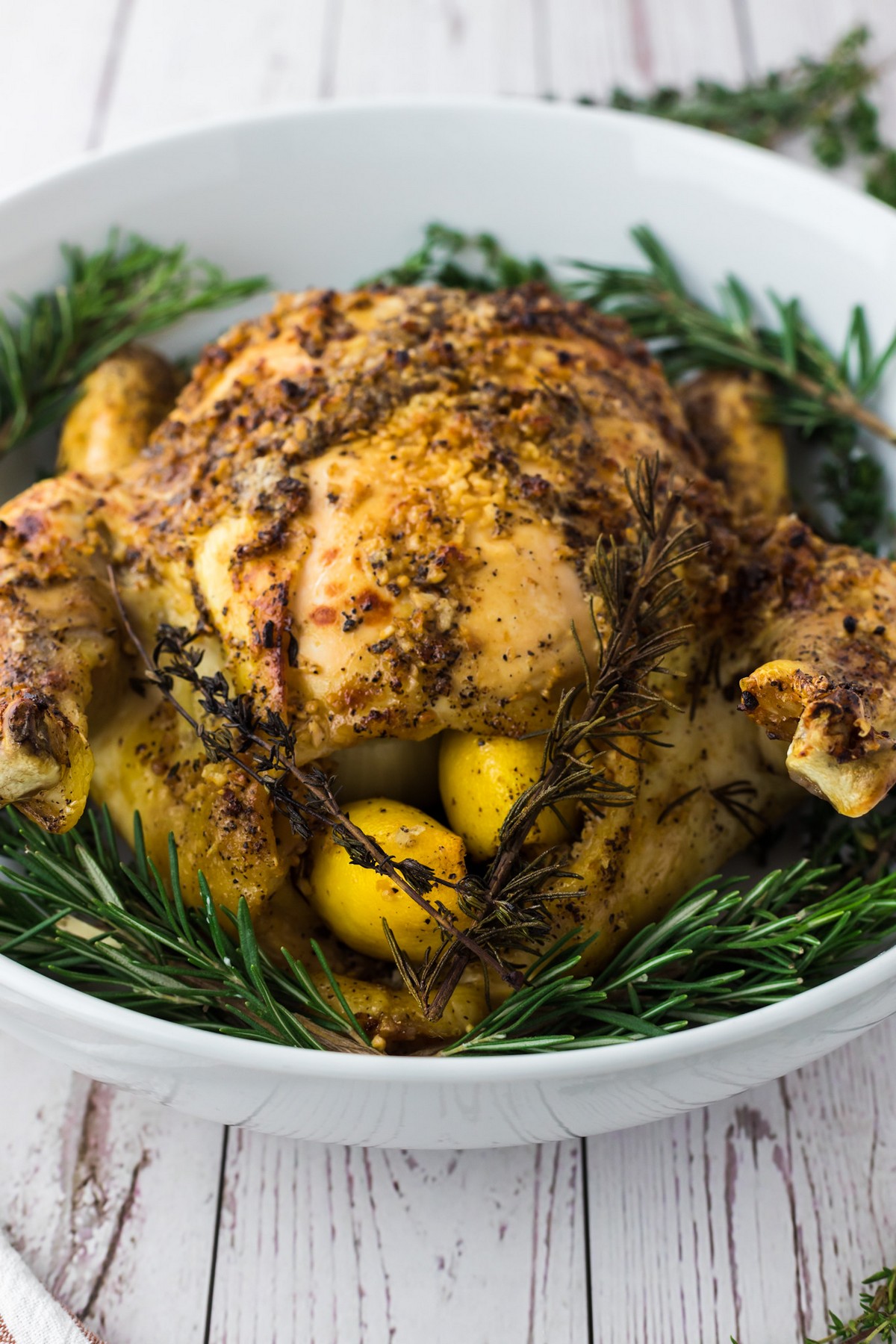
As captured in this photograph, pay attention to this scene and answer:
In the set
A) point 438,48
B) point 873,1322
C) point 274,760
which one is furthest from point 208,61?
point 873,1322

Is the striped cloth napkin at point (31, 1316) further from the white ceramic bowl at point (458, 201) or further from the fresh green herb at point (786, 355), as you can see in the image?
the fresh green herb at point (786, 355)

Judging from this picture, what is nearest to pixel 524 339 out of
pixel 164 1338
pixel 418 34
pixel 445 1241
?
pixel 445 1241

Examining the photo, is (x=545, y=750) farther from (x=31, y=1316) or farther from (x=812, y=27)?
(x=812, y=27)

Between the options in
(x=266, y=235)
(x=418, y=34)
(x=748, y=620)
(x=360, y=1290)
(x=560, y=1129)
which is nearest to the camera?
(x=560, y=1129)

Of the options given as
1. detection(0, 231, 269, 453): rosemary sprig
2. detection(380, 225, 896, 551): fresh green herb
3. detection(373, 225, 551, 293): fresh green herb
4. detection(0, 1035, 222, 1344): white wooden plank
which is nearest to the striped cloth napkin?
detection(0, 1035, 222, 1344): white wooden plank

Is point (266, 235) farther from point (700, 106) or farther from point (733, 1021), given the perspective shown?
point (733, 1021)

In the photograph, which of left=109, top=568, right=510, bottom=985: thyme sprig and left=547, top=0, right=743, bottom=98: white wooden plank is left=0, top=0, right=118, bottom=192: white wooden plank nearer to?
left=547, top=0, right=743, bottom=98: white wooden plank
